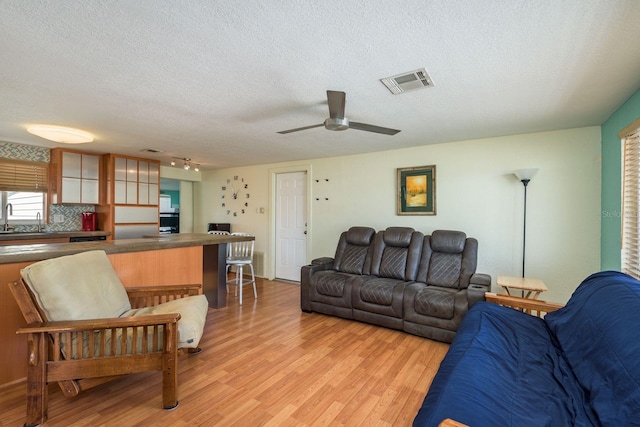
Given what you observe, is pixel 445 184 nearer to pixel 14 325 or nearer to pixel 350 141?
pixel 350 141

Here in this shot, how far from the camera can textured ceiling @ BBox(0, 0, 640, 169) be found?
1387mm

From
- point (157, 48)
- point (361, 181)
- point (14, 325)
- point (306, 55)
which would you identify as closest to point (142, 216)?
point (14, 325)

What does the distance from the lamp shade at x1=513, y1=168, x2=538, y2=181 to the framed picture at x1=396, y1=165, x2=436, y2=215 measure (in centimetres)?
100

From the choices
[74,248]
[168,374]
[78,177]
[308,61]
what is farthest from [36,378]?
[78,177]

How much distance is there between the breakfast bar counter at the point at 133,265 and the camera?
6.77 feet

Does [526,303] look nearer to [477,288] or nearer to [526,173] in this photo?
[477,288]

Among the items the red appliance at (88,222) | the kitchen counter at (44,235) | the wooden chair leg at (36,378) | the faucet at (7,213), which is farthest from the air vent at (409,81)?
the faucet at (7,213)

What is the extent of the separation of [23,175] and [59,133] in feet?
6.69

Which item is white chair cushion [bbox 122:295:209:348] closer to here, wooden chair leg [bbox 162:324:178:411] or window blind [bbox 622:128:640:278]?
wooden chair leg [bbox 162:324:178:411]

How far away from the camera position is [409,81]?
6.86 ft

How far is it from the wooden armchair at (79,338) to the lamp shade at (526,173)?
136 inches

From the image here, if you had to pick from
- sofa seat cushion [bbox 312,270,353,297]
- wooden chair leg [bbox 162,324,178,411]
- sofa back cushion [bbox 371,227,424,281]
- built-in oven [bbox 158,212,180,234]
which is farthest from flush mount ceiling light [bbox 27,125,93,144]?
built-in oven [bbox 158,212,180,234]

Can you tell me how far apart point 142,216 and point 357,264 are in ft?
12.7

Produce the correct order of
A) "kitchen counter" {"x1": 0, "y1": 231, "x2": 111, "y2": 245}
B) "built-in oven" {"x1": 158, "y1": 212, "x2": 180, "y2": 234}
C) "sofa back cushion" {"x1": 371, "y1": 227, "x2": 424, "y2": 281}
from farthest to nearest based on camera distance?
1. "built-in oven" {"x1": 158, "y1": 212, "x2": 180, "y2": 234}
2. "kitchen counter" {"x1": 0, "y1": 231, "x2": 111, "y2": 245}
3. "sofa back cushion" {"x1": 371, "y1": 227, "x2": 424, "y2": 281}
